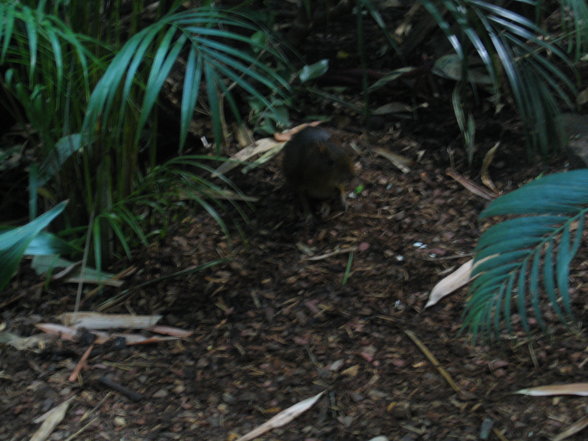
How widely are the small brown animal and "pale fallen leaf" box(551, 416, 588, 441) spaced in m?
1.52

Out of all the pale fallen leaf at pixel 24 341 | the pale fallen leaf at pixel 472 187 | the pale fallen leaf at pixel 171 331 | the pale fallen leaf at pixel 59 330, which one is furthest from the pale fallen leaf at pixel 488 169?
the pale fallen leaf at pixel 24 341

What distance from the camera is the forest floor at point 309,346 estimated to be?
2496mm

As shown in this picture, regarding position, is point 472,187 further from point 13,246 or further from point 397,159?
point 13,246

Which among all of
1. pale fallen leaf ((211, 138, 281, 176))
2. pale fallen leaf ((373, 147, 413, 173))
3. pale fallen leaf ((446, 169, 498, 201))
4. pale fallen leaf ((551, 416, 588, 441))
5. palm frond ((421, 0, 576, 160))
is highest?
palm frond ((421, 0, 576, 160))

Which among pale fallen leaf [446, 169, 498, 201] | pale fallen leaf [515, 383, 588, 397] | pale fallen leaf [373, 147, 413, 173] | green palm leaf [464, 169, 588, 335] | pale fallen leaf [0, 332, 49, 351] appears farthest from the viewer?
pale fallen leaf [373, 147, 413, 173]

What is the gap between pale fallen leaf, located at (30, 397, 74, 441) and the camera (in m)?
2.53

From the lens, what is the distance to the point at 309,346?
9.21 ft

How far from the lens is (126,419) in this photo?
102 inches

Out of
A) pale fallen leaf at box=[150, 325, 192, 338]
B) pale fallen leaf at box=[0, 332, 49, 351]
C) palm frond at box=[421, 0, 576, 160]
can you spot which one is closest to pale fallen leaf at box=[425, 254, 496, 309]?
palm frond at box=[421, 0, 576, 160]

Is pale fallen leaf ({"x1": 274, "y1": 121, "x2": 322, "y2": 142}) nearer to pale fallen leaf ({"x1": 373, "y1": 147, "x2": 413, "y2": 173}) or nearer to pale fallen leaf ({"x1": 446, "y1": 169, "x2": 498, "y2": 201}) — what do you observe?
pale fallen leaf ({"x1": 373, "y1": 147, "x2": 413, "y2": 173})

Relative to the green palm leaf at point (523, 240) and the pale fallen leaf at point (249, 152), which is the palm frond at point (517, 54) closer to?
the green palm leaf at point (523, 240)

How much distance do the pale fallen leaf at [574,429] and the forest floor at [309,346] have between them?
27 mm

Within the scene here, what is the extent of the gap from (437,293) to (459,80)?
1.45 metres

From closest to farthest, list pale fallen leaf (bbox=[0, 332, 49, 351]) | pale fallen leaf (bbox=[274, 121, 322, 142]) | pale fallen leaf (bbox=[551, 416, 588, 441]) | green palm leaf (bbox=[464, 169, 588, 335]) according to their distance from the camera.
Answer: green palm leaf (bbox=[464, 169, 588, 335]) < pale fallen leaf (bbox=[551, 416, 588, 441]) < pale fallen leaf (bbox=[0, 332, 49, 351]) < pale fallen leaf (bbox=[274, 121, 322, 142])
